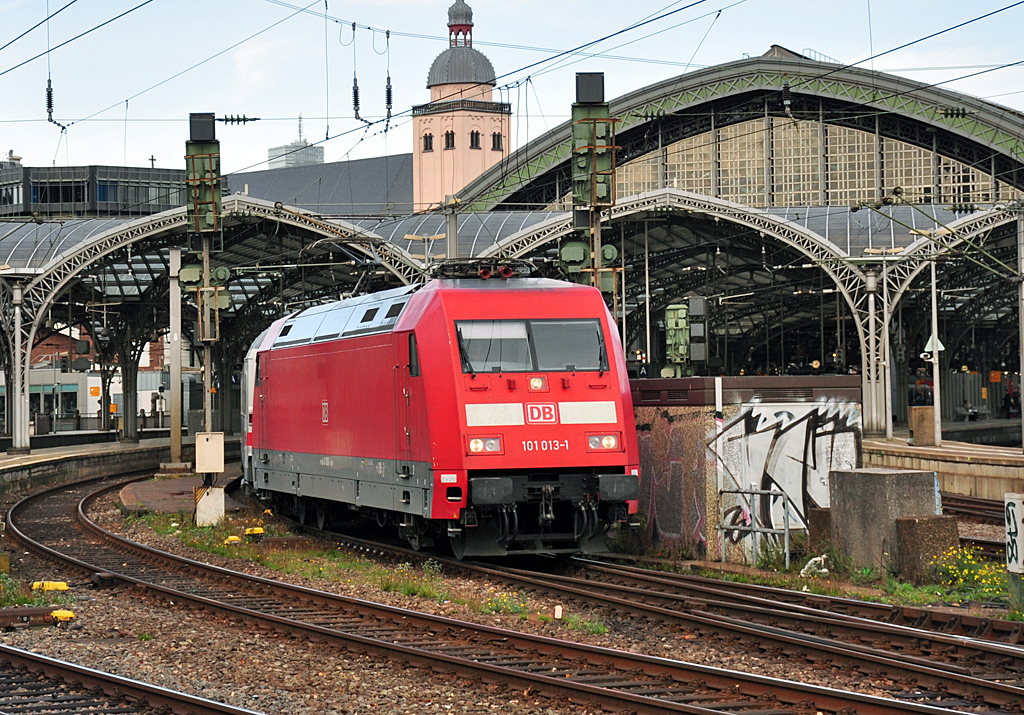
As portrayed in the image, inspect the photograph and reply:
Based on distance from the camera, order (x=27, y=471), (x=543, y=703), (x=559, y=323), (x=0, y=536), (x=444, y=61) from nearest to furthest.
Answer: (x=543, y=703) < (x=559, y=323) < (x=0, y=536) < (x=27, y=471) < (x=444, y=61)

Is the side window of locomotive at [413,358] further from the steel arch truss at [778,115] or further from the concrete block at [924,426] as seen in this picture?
the steel arch truss at [778,115]

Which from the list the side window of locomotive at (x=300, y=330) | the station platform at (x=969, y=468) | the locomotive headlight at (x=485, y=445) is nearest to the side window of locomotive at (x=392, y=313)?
the locomotive headlight at (x=485, y=445)

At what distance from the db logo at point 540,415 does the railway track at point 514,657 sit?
3.36 meters

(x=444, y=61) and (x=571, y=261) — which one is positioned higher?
(x=444, y=61)

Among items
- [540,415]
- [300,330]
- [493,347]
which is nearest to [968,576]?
[540,415]

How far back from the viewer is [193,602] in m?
14.3

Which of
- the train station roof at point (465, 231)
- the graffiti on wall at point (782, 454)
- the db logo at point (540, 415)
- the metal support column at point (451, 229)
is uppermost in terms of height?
the train station roof at point (465, 231)

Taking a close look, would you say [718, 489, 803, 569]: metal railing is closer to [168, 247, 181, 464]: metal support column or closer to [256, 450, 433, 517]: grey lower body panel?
[256, 450, 433, 517]: grey lower body panel

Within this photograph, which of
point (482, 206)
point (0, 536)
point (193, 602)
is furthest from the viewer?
point (482, 206)

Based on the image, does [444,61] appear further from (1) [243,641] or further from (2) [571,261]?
(1) [243,641]

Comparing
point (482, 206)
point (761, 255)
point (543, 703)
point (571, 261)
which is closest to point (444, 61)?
point (482, 206)

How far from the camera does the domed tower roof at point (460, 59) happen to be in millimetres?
120812

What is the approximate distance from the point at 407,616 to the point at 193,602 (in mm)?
2854

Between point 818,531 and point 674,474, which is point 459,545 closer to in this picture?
point 674,474
